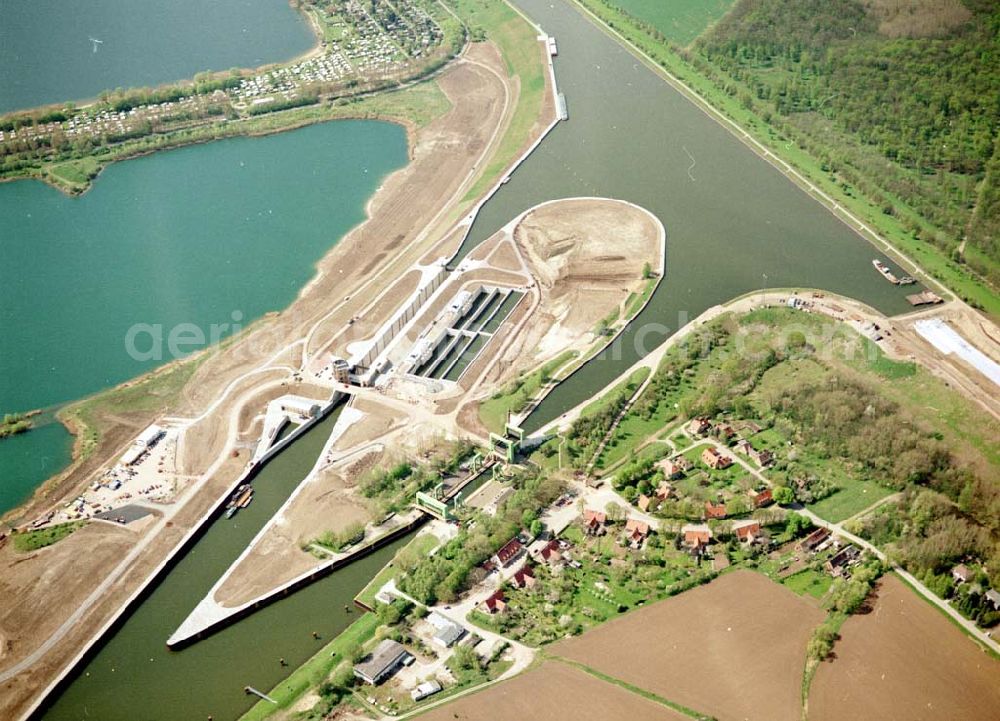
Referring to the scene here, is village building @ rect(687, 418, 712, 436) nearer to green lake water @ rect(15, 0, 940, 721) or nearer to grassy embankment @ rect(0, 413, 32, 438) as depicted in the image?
green lake water @ rect(15, 0, 940, 721)

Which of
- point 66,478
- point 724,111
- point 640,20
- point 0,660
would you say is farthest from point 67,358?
point 640,20

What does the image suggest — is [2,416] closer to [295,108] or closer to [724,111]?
[295,108]

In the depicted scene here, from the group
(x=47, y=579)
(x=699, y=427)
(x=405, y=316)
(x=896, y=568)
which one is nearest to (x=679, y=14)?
(x=405, y=316)

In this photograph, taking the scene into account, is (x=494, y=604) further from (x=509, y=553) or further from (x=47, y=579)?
(x=47, y=579)

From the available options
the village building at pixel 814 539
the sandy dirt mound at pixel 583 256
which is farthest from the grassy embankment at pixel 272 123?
the village building at pixel 814 539

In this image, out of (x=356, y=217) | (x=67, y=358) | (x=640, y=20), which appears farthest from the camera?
(x=640, y=20)

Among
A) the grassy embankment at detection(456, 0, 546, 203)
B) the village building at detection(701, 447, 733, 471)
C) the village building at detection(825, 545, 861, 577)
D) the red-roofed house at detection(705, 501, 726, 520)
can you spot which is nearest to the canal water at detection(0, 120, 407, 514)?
the grassy embankment at detection(456, 0, 546, 203)
